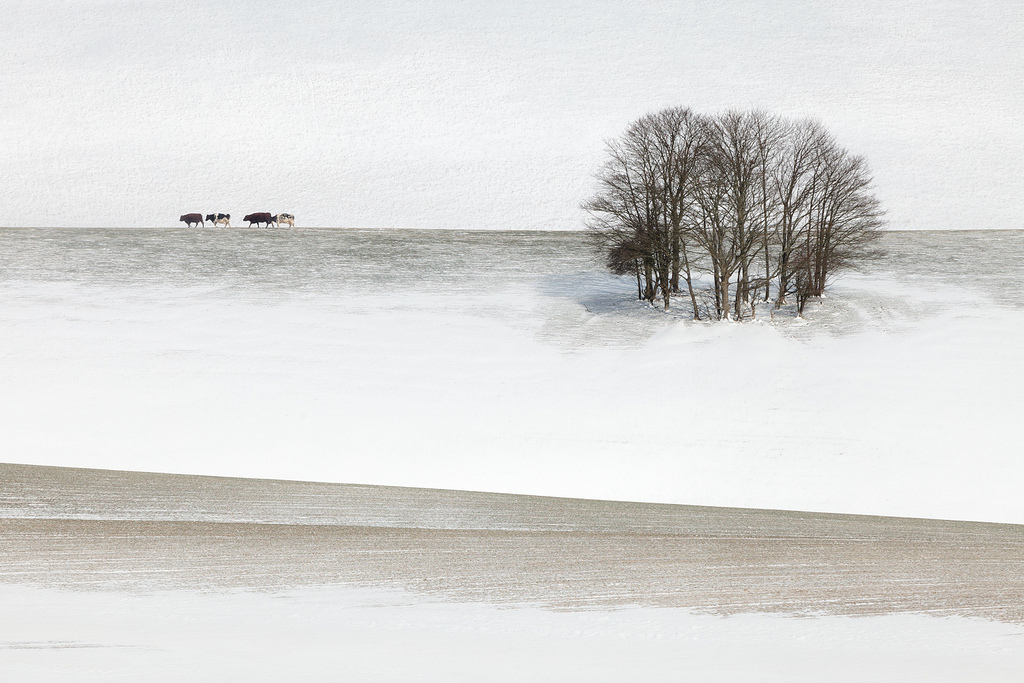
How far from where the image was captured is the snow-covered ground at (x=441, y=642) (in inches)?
347

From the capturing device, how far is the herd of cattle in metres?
43.0

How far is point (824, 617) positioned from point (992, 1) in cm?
5723

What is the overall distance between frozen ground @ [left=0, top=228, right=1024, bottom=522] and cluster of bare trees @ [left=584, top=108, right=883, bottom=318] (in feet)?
5.26

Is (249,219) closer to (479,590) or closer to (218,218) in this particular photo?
(218,218)

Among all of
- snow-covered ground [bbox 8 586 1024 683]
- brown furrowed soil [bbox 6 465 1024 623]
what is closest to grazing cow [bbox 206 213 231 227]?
brown furrowed soil [bbox 6 465 1024 623]

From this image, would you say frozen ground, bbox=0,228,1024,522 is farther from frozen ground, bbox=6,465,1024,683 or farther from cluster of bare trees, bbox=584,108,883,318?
frozen ground, bbox=6,465,1024,683

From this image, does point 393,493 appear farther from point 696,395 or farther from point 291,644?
point 696,395

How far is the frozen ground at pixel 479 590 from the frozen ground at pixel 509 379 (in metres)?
2.59

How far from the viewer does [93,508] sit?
1445 cm

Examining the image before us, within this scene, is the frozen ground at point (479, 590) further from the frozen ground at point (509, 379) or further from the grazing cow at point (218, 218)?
the grazing cow at point (218, 218)

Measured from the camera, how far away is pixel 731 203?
2878 centimetres

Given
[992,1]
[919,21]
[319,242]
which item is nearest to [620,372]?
[319,242]

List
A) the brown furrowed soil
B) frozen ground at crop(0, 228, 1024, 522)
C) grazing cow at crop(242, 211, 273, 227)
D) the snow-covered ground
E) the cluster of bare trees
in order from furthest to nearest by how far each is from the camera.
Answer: grazing cow at crop(242, 211, 273, 227), the cluster of bare trees, frozen ground at crop(0, 228, 1024, 522), the brown furrowed soil, the snow-covered ground

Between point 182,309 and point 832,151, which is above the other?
point 832,151
